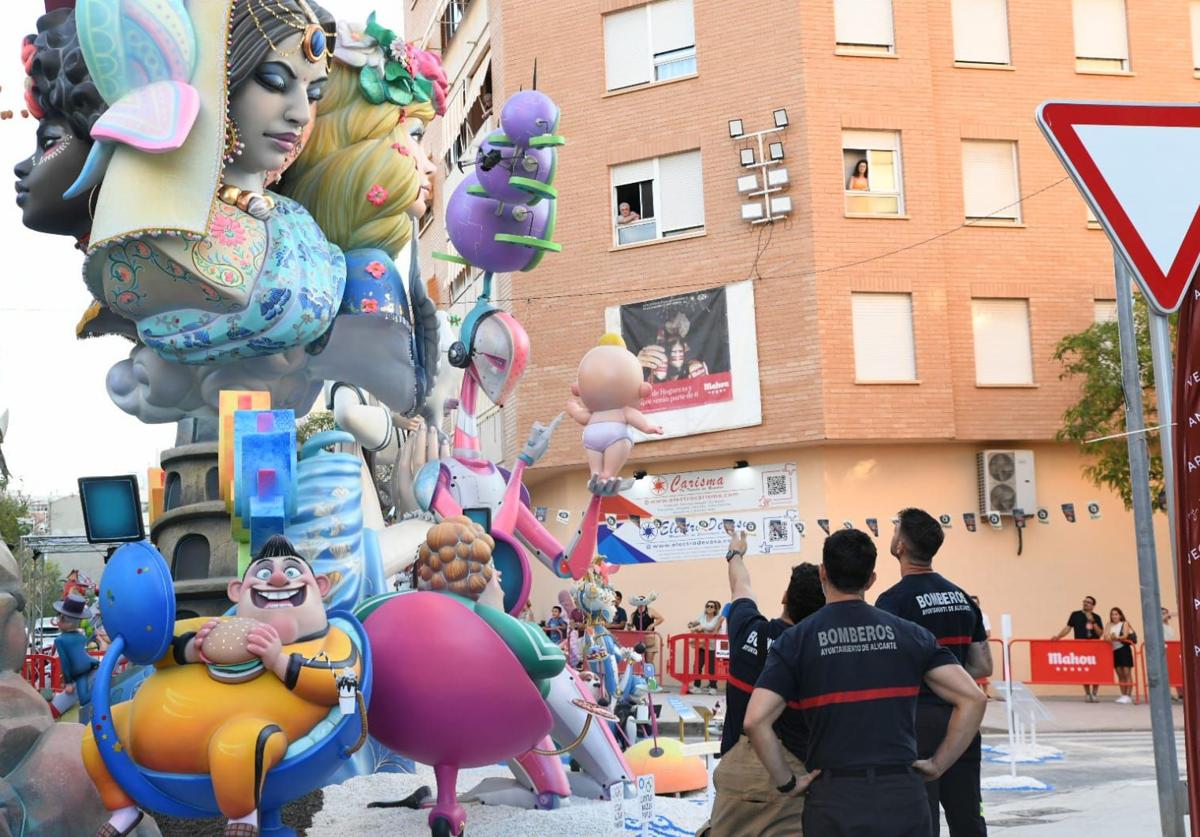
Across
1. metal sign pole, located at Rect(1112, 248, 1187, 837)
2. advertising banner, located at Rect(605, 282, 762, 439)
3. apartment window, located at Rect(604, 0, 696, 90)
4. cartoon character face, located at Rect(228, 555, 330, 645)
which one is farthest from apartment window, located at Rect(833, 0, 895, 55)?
metal sign pole, located at Rect(1112, 248, 1187, 837)

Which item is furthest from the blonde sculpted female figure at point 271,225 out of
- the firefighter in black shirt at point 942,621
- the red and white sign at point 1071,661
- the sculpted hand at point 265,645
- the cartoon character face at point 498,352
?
the red and white sign at point 1071,661

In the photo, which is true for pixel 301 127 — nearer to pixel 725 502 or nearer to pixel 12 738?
pixel 12 738

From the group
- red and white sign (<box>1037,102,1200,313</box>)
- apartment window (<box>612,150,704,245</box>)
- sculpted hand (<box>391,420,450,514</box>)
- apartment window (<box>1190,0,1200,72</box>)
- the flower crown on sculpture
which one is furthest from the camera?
apartment window (<box>1190,0,1200,72</box>)

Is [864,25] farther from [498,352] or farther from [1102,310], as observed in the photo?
[498,352]

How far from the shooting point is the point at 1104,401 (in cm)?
2328

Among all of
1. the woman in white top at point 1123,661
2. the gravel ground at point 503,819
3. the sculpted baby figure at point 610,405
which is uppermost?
the sculpted baby figure at point 610,405

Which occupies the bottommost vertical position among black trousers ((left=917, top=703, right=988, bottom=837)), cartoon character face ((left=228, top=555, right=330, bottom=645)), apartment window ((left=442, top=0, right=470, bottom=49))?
black trousers ((left=917, top=703, right=988, bottom=837))

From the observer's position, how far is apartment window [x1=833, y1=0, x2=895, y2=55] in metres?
25.1

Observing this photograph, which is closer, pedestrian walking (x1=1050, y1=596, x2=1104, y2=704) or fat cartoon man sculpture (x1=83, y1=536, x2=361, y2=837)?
fat cartoon man sculpture (x1=83, y1=536, x2=361, y2=837)

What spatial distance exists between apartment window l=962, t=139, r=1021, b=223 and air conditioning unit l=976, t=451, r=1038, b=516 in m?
4.10

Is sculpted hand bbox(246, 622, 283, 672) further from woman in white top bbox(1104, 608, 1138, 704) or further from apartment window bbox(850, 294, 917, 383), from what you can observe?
apartment window bbox(850, 294, 917, 383)

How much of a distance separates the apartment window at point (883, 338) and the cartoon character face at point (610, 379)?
46.3 ft

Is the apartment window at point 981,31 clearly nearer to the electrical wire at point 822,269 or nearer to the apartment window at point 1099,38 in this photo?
the apartment window at point 1099,38

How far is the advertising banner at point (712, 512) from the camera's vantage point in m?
24.6
